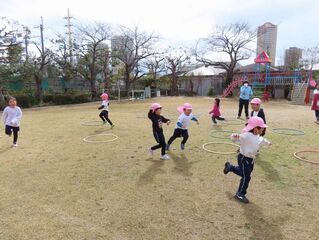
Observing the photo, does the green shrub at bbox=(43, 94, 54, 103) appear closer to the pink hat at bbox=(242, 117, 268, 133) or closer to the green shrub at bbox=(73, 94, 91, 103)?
the green shrub at bbox=(73, 94, 91, 103)

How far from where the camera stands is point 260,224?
136 inches

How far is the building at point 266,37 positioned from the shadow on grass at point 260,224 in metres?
33.9

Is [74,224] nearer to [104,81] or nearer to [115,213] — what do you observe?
[115,213]

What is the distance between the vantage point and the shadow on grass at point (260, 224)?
127 inches

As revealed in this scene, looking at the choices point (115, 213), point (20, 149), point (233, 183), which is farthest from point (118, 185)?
point (20, 149)

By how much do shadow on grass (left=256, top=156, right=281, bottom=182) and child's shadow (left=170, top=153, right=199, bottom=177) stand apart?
1.47m

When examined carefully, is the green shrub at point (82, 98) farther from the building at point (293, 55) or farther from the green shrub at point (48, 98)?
the building at point (293, 55)

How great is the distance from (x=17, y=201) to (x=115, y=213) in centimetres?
162

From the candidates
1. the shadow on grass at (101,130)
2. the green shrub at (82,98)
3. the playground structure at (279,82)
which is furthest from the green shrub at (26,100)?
the playground structure at (279,82)

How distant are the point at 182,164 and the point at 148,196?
1.78m

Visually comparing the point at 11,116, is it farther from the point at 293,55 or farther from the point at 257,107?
the point at 293,55

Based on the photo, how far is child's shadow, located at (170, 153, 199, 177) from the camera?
17.7 feet

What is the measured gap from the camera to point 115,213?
12.3 feet

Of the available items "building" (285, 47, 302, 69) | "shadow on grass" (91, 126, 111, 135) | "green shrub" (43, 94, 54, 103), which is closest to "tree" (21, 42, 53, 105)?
"green shrub" (43, 94, 54, 103)
